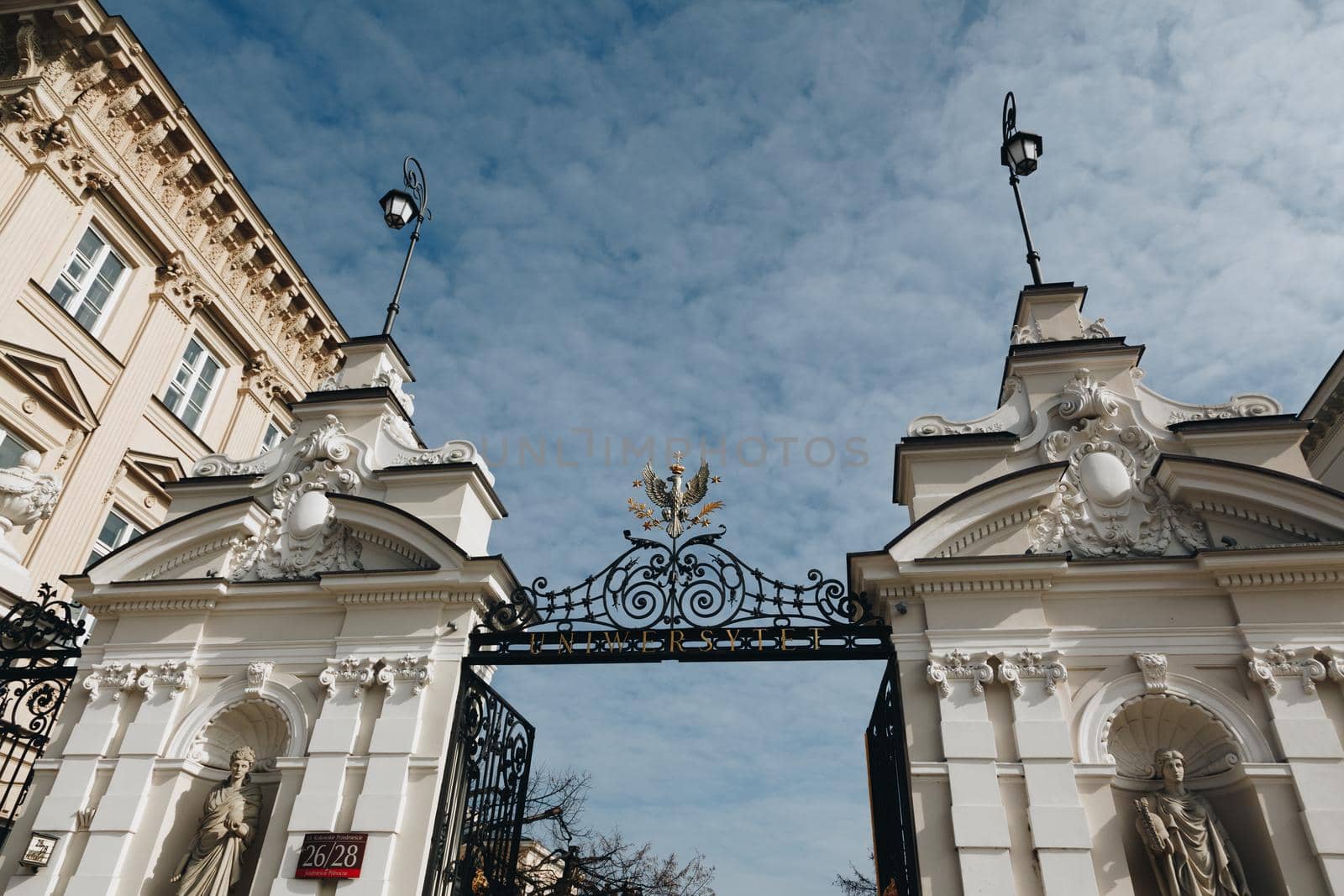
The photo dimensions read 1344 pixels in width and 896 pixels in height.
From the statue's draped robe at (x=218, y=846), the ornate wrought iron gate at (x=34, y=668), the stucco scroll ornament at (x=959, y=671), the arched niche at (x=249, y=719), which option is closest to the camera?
the stucco scroll ornament at (x=959, y=671)

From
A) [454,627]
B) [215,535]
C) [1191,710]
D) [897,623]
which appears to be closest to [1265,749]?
[1191,710]

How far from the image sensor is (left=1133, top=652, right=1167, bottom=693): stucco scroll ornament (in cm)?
953

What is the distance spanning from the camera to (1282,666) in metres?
9.37

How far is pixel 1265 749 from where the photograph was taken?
9.10 meters

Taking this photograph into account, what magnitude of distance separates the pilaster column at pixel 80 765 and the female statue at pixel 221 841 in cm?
138

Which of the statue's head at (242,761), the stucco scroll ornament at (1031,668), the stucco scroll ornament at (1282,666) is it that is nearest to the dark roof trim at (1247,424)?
the stucco scroll ornament at (1282,666)

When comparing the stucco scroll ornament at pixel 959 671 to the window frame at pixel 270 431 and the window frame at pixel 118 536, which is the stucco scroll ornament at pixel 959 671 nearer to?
the window frame at pixel 118 536

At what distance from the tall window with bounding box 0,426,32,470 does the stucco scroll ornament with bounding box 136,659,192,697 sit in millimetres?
6925

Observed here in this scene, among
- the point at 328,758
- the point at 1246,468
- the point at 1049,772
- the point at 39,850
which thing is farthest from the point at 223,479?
the point at 1246,468

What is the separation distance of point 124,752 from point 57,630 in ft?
8.80

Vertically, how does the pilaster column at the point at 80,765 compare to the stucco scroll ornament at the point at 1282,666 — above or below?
below

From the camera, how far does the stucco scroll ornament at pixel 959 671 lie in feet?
31.7

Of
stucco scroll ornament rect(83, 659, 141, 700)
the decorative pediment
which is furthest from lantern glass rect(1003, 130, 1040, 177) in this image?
the decorative pediment

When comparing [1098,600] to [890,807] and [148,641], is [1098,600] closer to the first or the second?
[890,807]
